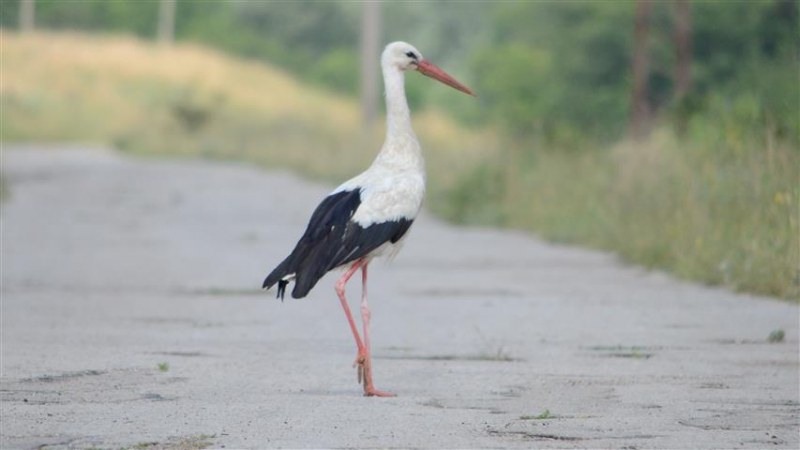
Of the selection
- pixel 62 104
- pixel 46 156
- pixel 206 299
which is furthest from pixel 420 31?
pixel 206 299

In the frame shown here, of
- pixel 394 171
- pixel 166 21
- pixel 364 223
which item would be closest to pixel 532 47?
pixel 166 21

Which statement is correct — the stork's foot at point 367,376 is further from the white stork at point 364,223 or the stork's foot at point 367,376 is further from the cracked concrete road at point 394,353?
the cracked concrete road at point 394,353

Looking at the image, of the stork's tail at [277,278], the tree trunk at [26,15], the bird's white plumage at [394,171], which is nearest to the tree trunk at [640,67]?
the bird's white plumage at [394,171]

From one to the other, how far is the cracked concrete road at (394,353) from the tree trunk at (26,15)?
6455 cm

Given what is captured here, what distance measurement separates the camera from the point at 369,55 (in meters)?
43.6

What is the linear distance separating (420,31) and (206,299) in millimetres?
96587

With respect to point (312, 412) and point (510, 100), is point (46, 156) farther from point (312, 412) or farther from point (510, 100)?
point (312, 412)

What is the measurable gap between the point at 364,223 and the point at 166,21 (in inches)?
3415

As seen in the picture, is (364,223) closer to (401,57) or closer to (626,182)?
(401,57)

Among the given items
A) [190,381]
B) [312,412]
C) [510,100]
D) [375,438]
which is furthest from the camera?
[510,100]

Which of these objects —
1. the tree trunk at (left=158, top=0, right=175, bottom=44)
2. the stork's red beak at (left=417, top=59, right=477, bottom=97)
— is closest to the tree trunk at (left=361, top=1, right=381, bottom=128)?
the stork's red beak at (left=417, top=59, right=477, bottom=97)

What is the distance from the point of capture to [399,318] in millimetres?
12219

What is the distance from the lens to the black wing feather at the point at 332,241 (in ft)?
27.8

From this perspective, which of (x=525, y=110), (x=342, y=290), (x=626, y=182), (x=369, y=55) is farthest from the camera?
(x=525, y=110)
